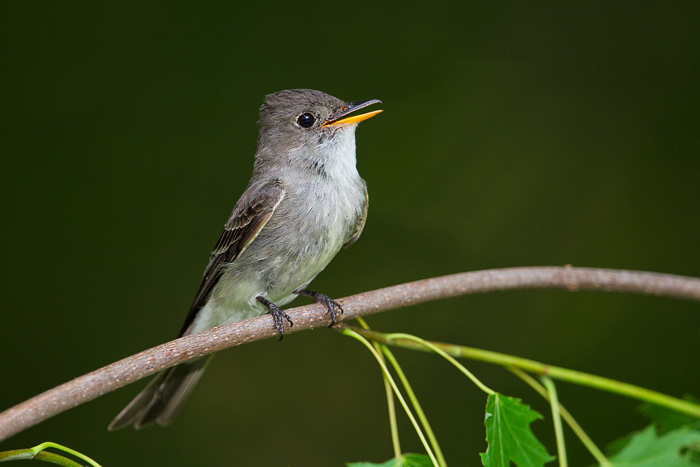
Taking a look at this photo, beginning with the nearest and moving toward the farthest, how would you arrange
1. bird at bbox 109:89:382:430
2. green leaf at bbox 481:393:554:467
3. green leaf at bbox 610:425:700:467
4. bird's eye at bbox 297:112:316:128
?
1. green leaf at bbox 610:425:700:467
2. green leaf at bbox 481:393:554:467
3. bird at bbox 109:89:382:430
4. bird's eye at bbox 297:112:316:128

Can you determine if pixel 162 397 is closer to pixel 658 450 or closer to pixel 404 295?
pixel 404 295

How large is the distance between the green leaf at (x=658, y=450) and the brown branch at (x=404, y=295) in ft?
2.64

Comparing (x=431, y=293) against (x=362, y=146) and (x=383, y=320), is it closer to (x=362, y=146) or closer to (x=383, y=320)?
(x=383, y=320)

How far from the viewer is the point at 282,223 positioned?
3.11 m

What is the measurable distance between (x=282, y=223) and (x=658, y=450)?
74.6 inches

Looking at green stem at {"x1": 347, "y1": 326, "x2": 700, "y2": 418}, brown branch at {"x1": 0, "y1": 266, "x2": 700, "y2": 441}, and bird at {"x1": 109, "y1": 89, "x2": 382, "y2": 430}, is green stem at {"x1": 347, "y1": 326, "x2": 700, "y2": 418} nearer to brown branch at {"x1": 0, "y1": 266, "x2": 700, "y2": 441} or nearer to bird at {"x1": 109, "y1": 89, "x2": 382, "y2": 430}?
brown branch at {"x1": 0, "y1": 266, "x2": 700, "y2": 441}

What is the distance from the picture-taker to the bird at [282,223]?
10.2 feet

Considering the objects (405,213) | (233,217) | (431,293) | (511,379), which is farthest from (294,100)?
(511,379)

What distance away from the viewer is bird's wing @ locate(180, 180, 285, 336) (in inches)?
124

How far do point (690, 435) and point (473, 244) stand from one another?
352 centimetres

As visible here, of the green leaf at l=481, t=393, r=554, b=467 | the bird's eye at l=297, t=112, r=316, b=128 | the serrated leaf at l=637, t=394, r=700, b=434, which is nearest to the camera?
the green leaf at l=481, t=393, r=554, b=467

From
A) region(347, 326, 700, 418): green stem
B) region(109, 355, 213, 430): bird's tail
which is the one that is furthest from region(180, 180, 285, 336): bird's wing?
region(347, 326, 700, 418): green stem

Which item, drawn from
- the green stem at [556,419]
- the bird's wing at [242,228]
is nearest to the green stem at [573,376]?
the green stem at [556,419]

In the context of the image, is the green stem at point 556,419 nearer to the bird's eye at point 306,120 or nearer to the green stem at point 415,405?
the green stem at point 415,405
